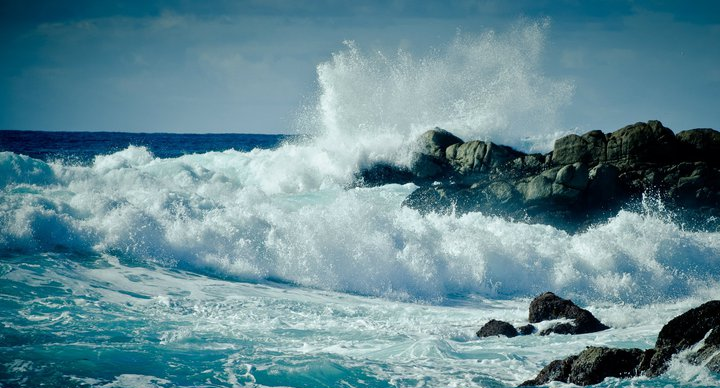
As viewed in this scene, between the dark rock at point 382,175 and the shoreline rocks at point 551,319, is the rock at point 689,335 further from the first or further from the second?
the dark rock at point 382,175

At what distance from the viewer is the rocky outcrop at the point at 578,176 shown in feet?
58.3

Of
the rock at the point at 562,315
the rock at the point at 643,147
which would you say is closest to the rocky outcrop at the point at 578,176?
the rock at the point at 643,147

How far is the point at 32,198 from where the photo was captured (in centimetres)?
1355

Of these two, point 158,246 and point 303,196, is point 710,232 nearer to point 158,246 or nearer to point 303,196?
point 303,196

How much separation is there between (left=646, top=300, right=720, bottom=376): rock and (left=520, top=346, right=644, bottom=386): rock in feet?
0.64

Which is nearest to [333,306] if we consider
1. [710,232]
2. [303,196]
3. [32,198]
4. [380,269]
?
[380,269]

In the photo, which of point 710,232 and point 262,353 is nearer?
point 262,353

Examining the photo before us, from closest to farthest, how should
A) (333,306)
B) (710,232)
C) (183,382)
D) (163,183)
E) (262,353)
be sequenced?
(183,382)
(262,353)
(333,306)
(710,232)
(163,183)

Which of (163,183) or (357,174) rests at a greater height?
(357,174)

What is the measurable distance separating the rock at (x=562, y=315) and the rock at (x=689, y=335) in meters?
2.30

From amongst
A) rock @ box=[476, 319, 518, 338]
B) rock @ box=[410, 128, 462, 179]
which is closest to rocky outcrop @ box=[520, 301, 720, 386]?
rock @ box=[476, 319, 518, 338]

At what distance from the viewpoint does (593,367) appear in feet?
21.0

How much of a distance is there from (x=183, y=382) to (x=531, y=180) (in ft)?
44.3

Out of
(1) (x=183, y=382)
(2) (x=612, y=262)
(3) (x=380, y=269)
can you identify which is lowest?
(1) (x=183, y=382)
